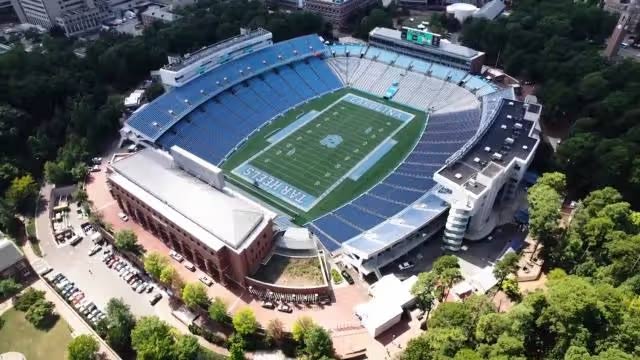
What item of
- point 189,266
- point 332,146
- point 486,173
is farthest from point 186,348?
point 332,146

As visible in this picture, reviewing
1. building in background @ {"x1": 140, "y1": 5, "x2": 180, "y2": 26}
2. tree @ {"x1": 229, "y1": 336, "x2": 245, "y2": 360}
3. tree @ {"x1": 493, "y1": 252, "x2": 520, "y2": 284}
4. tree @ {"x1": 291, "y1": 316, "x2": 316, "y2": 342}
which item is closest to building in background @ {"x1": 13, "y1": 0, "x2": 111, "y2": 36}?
building in background @ {"x1": 140, "y1": 5, "x2": 180, "y2": 26}

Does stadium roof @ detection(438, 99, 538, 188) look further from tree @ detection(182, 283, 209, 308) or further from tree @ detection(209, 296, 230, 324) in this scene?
tree @ detection(182, 283, 209, 308)

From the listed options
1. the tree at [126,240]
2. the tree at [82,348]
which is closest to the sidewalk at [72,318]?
the tree at [82,348]

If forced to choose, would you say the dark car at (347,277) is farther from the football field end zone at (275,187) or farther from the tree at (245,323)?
the football field end zone at (275,187)

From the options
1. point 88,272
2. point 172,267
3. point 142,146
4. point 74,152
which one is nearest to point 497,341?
point 172,267

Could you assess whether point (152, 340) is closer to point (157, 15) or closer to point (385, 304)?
point (385, 304)
